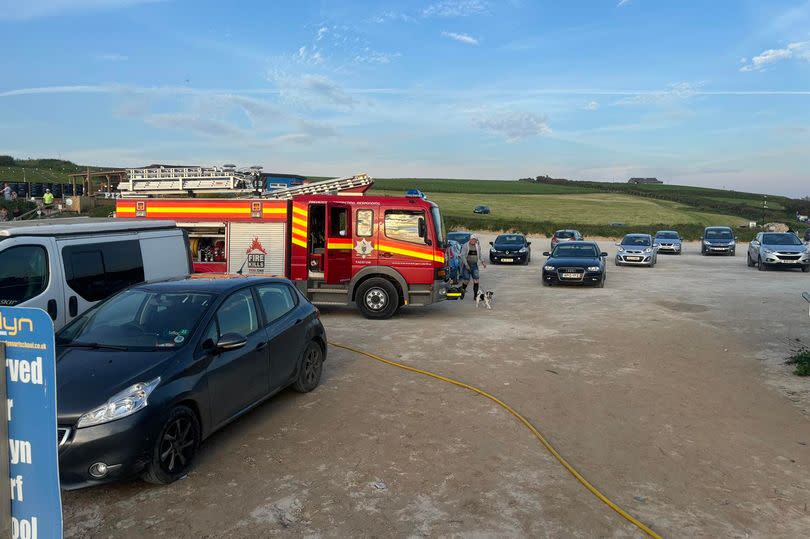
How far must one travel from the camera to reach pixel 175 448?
476cm

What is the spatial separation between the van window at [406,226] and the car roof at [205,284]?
19.6ft

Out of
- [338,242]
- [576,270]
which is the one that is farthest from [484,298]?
[576,270]

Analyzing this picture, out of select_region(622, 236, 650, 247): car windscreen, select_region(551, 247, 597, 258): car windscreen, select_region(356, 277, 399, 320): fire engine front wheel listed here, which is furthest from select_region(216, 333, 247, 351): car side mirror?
select_region(622, 236, 650, 247): car windscreen

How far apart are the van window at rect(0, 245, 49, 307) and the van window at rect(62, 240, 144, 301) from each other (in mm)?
267

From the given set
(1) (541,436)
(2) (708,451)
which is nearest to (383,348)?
(1) (541,436)

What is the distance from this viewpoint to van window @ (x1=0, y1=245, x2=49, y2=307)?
20.9 ft

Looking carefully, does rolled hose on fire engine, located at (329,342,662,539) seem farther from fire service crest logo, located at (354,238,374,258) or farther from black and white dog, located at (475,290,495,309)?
black and white dog, located at (475,290,495,309)

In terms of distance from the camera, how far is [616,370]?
27.7 feet

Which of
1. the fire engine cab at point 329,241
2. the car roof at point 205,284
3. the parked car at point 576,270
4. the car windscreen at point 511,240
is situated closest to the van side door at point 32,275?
the car roof at point 205,284

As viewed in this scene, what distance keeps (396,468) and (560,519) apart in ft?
4.72

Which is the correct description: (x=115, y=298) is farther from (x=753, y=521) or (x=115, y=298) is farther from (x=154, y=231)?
(x=753, y=521)

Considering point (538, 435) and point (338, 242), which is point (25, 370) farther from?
point (338, 242)

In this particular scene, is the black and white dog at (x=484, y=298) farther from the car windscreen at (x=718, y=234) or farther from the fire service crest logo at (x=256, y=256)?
the car windscreen at (x=718, y=234)

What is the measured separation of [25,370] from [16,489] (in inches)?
23.3
